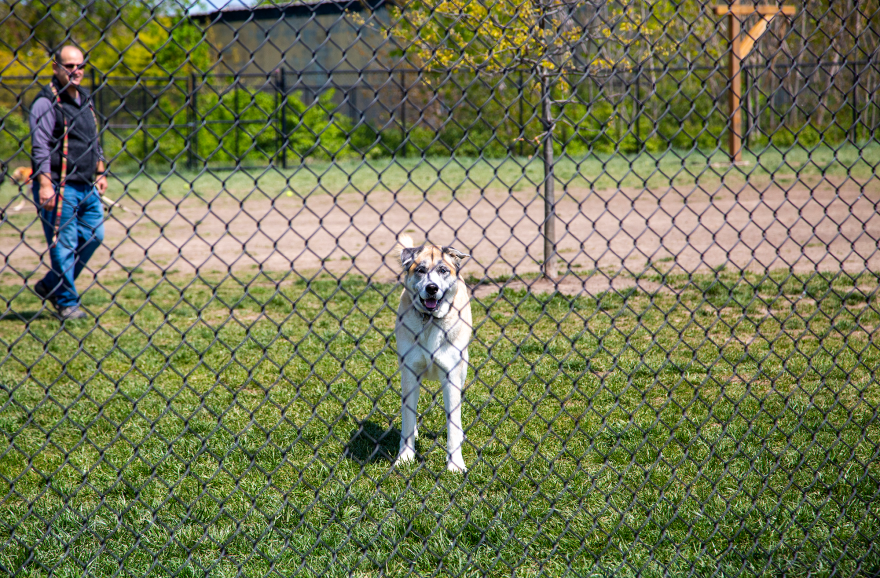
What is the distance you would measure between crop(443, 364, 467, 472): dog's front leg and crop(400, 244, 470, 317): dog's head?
1.05 feet

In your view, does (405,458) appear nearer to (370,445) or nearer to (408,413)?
(408,413)

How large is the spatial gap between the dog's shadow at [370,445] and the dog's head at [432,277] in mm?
733

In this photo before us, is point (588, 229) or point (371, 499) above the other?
point (371, 499)

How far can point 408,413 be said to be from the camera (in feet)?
11.6

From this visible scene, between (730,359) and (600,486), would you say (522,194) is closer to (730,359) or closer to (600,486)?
(730,359)

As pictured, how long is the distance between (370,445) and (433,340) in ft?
2.61

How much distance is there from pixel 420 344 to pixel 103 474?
A: 5.55 feet

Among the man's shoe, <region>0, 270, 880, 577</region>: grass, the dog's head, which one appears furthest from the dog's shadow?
the man's shoe

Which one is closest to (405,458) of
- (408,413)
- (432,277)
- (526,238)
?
(408,413)

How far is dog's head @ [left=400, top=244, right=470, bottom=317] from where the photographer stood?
10.9 feet

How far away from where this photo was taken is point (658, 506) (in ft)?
10.3

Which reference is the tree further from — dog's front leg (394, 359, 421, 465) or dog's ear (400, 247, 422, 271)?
dog's front leg (394, 359, 421, 465)

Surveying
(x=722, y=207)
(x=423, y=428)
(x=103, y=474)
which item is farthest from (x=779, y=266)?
(x=103, y=474)

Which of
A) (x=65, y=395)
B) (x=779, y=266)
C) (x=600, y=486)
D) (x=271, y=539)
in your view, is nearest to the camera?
(x=271, y=539)
